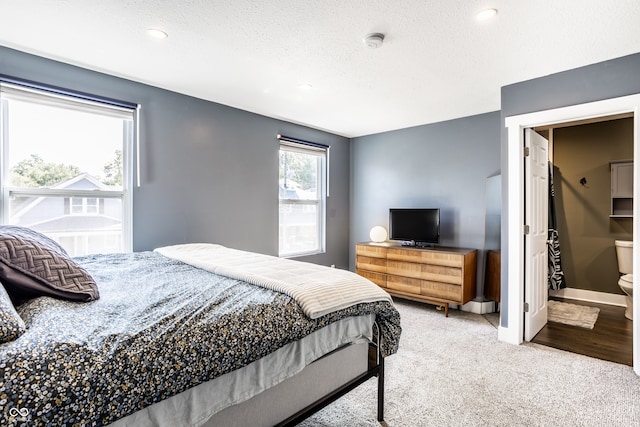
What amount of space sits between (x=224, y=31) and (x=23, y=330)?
1.97 meters

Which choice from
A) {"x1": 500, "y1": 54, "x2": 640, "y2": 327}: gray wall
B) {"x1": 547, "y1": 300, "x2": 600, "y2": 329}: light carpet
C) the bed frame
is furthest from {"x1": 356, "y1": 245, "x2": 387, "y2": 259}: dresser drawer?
the bed frame

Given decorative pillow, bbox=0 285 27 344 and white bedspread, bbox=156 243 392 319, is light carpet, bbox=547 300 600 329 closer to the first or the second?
white bedspread, bbox=156 243 392 319

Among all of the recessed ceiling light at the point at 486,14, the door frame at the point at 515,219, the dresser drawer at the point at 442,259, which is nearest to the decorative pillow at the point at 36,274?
the recessed ceiling light at the point at 486,14

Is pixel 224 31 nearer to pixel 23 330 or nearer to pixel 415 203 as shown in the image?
pixel 23 330

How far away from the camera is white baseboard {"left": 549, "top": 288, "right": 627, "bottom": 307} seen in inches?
162

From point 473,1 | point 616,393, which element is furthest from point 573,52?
point 616,393

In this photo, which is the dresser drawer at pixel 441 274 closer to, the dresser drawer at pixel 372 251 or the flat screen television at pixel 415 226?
the flat screen television at pixel 415 226

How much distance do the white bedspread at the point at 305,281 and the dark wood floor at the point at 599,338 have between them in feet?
7.19

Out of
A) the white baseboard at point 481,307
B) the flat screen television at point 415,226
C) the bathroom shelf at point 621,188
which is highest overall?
the bathroom shelf at point 621,188

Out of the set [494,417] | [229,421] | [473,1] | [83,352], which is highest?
[473,1]

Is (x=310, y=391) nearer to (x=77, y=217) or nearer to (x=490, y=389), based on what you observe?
(x=490, y=389)

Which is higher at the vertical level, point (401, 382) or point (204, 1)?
point (204, 1)

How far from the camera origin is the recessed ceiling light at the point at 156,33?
2150 millimetres

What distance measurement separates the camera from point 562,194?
4.55 metres
